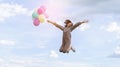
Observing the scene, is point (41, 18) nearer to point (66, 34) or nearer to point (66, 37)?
point (66, 34)

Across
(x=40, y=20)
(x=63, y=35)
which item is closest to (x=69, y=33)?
(x=63, y=35)

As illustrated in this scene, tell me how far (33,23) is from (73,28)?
3223mm

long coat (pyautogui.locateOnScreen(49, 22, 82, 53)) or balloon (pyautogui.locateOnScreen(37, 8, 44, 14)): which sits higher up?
balloon (pyautogui.locateOnScreen(37, 8, 44, 14))

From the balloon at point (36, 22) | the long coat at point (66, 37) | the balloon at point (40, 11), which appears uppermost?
the balloon at point (40, 11)

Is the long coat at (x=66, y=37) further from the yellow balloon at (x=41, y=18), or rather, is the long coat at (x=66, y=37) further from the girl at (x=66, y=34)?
the yellow balloon at (x=41, y=18)

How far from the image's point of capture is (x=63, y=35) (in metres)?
21.8

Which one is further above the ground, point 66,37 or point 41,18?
point 41,18

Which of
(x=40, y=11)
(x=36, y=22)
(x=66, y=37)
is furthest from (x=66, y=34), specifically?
(x=40, y=11)

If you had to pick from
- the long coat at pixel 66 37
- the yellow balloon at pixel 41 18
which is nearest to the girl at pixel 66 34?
the long coat at pixel 66 37

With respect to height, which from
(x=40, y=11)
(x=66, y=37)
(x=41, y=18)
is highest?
(x=40, y=11)

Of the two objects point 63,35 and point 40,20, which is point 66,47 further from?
point 40,20

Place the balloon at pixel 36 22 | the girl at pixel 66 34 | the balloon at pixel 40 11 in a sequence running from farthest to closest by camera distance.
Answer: the balloon at pixel 36 22, the balloon at pixel 40 11, the girl at pixel 66 34

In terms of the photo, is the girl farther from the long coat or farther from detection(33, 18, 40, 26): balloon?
detection(33, 18, 40, 26): balloon

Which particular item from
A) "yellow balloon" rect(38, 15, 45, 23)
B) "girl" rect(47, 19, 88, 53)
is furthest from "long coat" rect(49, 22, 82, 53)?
"yellow balloon" rect(38, 15, 45, 23)
